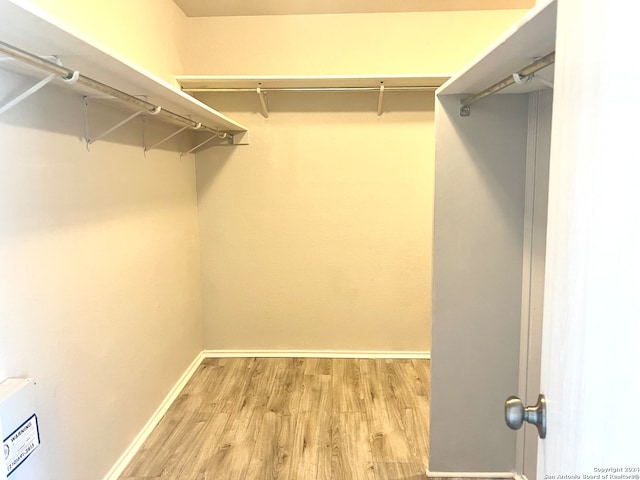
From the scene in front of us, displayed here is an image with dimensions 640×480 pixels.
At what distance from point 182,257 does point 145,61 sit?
1295mm

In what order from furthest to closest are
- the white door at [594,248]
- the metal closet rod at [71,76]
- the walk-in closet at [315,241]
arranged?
the metal closet rod at [71,76], the walk-in closet at [315,241], the white door at [594,248]

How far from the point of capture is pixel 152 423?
2.58 metres

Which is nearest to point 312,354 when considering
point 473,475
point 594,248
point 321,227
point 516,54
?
point 321,227

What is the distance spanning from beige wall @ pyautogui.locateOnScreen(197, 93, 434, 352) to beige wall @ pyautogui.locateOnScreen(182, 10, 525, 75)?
0.23 m

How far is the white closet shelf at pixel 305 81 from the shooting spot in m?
2.95

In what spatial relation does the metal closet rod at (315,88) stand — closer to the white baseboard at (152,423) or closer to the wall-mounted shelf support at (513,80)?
the wall-mounted shelf support at (513,80)

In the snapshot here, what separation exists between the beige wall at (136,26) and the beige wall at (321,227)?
22.9 inches

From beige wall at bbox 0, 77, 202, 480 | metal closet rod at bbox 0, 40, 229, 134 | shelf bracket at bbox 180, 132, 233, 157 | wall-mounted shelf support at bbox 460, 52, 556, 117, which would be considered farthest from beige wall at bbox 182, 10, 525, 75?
wall-mounted shelf support at bbox 460, 52, 556, 117


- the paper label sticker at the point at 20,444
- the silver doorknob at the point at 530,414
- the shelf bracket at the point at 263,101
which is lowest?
the paper label sticker at the point at 20,444

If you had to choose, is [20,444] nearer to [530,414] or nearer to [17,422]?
[17,422]

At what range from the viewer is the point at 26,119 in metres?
1.57

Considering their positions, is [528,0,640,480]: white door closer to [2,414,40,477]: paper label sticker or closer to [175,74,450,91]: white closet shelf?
[2,414,40,477]: paper label sticker

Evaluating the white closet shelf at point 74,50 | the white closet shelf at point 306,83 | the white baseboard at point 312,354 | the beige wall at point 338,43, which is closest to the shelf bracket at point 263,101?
the white closet shelf at point 306,83

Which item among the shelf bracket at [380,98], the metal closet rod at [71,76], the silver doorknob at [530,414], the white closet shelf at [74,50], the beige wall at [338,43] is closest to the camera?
the silver doorknob at [530,414]
